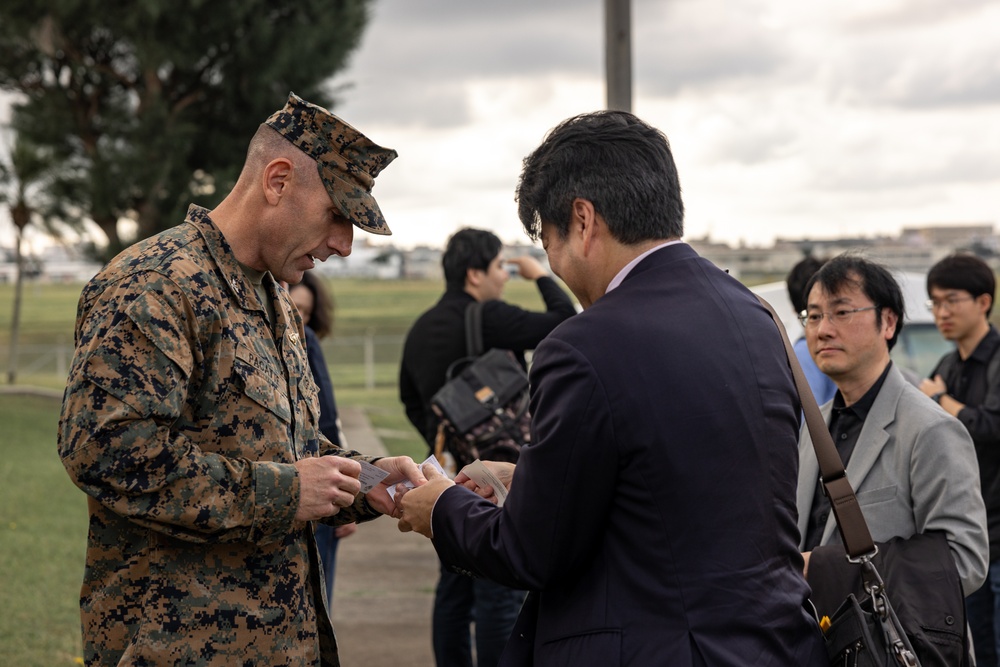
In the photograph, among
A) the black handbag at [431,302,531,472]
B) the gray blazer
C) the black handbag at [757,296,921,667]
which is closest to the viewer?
the black handbag at [757,296,921,667]

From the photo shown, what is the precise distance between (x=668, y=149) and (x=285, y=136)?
41.1 inches

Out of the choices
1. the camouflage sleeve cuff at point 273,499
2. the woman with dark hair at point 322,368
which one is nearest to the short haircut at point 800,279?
the woman with dark hair at point 322,368

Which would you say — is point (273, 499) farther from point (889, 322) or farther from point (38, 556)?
Result: point (38, 556)

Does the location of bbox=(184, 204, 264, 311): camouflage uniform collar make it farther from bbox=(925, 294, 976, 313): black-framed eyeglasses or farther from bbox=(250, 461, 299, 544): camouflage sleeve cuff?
bbox=(925, 294, 976, 313): black-framed eyeglasses

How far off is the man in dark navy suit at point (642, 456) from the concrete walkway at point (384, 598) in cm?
416

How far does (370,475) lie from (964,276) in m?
4.00

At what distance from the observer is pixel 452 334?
5363 mm

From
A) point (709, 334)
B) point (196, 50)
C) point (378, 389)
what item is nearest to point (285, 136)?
point (709, 334)

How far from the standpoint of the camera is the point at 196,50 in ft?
64.2

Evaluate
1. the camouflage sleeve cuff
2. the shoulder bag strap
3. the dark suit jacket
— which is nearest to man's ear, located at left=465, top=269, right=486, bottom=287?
the shoulder bag strap

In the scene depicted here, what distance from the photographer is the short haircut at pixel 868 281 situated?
12.9 feet

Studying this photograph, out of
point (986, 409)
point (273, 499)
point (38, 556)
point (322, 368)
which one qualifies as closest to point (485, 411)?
point (322, 368)

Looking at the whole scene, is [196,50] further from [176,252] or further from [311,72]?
[176,252]

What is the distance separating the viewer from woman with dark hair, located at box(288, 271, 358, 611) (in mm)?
5297
